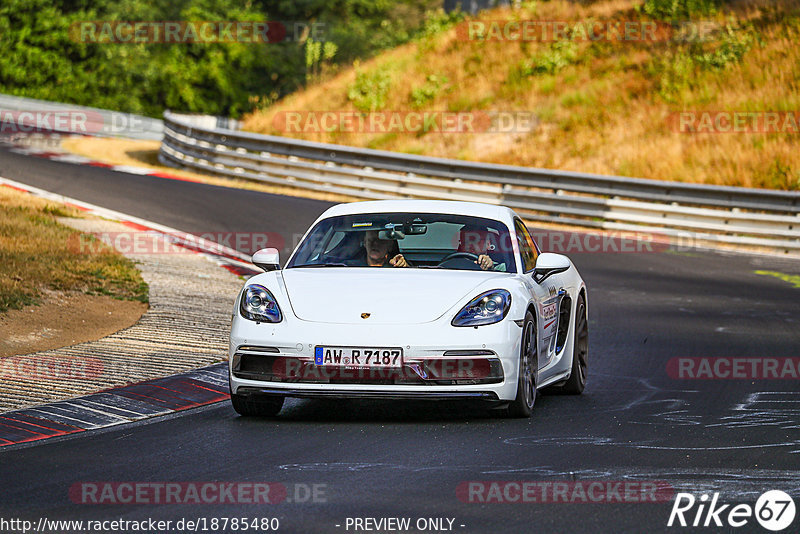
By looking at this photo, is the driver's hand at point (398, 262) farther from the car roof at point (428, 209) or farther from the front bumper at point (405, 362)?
the front bumper at point (405, 362)

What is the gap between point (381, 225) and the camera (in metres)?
9.29

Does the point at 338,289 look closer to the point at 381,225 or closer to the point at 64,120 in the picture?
the point at 381,225

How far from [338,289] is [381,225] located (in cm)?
116

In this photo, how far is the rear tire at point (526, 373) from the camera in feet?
26.7

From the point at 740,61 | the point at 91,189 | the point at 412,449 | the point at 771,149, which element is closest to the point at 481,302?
the point at 412,449

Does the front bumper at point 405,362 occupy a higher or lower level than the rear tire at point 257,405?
higher
